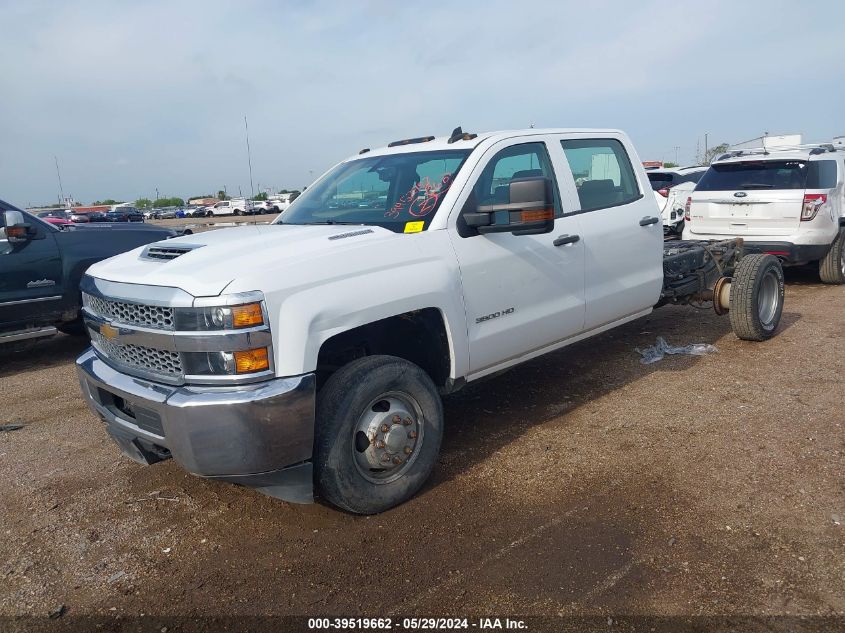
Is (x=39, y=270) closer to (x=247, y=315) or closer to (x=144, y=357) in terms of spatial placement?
(x=144, y=357)

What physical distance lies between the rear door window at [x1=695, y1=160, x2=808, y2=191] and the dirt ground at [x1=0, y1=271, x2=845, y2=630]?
3.96 meters

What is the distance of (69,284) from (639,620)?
6.37 meters

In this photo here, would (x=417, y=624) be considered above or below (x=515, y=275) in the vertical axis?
below

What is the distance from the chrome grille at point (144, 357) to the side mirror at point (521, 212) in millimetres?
1715

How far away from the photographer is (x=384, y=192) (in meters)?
Answer: 4.21

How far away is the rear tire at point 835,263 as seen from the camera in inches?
340

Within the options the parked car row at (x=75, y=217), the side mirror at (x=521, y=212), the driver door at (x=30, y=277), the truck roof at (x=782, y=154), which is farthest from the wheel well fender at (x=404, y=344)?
the parked car row at (x=75, y=217)

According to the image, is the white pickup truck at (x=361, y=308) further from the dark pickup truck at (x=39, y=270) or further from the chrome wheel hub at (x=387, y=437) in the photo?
the dark pickup truck at (x=39, y=270)

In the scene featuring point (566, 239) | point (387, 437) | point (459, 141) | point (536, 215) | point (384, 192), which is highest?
point (459, 141)

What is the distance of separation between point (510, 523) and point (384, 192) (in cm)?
212

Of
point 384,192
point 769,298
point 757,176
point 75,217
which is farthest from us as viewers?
point 75,217

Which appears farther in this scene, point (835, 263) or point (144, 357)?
point (835, 263)

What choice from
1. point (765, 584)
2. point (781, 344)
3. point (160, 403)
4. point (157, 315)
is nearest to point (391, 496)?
point (160, 403)

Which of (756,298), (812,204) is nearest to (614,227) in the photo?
(756,298)
